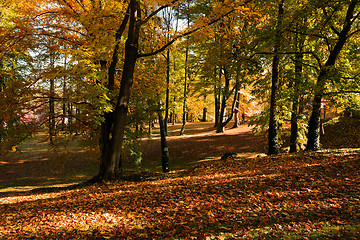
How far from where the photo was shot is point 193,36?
27.3 ft

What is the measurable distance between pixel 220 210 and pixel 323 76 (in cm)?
711

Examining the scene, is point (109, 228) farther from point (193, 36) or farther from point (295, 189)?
point (193, 36)

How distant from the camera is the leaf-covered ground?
155 inches

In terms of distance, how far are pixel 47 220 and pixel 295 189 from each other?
20.2 ft

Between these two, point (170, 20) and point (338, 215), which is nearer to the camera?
point (338, 215)

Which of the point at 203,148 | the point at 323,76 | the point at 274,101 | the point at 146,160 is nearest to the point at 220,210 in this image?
the point at 323,76

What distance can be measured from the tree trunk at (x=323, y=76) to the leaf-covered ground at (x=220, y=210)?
3115 mm

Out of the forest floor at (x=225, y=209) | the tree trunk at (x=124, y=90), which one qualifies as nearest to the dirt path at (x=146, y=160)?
the tree trunk at (x=124, y=90)

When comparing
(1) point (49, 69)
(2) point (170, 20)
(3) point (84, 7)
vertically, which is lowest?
(1) point (49, 69)

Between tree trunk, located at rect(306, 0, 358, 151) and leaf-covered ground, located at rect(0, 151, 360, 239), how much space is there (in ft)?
10.2

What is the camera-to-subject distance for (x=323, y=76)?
8555 mm

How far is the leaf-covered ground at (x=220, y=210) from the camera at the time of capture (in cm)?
394

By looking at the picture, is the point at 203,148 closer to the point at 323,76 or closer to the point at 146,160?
the point at 146,160

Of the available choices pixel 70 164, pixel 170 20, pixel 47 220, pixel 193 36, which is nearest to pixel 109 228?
pixel 47 220
